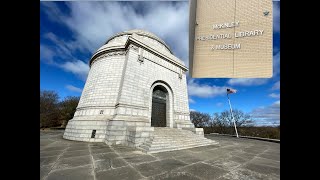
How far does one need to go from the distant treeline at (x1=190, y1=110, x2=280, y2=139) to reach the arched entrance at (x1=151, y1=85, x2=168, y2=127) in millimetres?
12362

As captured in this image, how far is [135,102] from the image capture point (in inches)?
540

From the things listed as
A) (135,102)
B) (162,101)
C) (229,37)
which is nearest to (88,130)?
(135,102)

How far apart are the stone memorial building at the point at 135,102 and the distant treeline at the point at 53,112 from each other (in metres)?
23.0

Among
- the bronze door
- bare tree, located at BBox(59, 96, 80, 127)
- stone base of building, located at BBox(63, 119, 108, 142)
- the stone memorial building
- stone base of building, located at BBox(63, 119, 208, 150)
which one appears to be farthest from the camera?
bare tree, located at BBox(59, 96, 80, 127)

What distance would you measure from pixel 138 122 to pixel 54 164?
277 inches

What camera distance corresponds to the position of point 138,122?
12.9 meters

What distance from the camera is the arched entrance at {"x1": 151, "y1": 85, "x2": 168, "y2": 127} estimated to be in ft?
52.0

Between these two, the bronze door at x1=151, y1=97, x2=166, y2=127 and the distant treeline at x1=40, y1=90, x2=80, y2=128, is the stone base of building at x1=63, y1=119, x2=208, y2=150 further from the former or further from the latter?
the distant treeline at x1=40, y1=90, x2=80, y2=128

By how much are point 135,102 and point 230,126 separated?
27.9 meters

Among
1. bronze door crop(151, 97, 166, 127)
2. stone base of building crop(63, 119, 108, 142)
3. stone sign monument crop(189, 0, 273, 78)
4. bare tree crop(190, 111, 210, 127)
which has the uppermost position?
stone sign monument crop(189, 0, 273, 78)

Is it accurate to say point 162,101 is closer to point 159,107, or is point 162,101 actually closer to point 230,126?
point 159,107

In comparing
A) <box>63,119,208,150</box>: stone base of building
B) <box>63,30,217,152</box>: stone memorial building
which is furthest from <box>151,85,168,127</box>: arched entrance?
<box>63,119,208,150</box>: stone base of building

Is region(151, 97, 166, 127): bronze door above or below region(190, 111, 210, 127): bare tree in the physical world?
above
